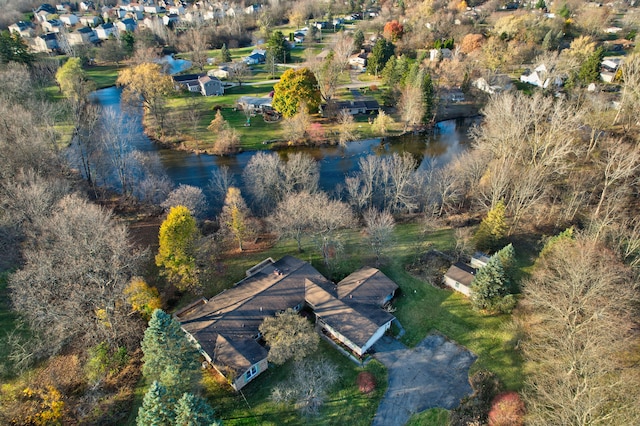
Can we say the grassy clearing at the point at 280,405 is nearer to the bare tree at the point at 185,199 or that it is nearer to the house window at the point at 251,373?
the house window at the point at 251,373

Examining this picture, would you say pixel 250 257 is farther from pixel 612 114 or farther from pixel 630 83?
pixel 612 114

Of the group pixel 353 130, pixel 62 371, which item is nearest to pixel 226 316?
pixel 62 371

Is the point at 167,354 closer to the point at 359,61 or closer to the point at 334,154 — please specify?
the point at 334,154

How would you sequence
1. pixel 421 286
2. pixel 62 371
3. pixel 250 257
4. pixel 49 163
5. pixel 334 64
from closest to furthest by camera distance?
pixel 62 371 → pixel 421 286 → pixel 250 257 → pixel 49 163 → pixel 334 64

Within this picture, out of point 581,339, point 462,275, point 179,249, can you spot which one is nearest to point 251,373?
point 179,249

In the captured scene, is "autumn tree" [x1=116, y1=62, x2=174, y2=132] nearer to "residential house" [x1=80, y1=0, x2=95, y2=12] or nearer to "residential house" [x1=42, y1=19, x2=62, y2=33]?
"residential house" [x1=42, y1=19, x2=62, y2=33]

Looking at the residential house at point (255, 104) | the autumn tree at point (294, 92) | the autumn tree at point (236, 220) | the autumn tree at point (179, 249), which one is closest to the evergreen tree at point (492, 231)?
the autumn tree at point (236, 220)
